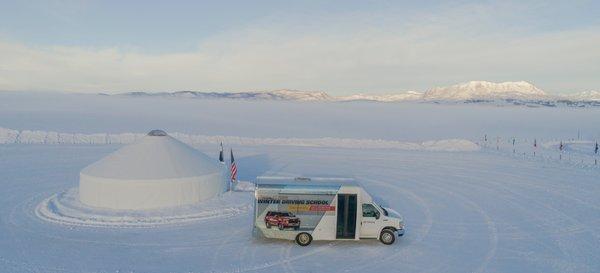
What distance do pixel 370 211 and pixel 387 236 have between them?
1.04 m

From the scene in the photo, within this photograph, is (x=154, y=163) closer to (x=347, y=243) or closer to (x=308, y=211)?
(x=308, y=211)

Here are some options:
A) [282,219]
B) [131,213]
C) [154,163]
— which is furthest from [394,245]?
[154,163]

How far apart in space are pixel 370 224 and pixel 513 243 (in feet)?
17.1

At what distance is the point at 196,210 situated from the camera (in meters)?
19.7

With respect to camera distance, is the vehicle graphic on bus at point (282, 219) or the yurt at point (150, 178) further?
the yurt at point (150, 178)

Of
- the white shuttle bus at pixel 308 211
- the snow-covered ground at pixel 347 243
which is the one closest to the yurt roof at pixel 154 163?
the snow-covered ground at pixel 347 243

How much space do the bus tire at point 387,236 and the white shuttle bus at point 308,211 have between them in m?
0.82

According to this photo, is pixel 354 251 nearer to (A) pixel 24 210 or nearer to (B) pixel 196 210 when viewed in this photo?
(B) pixel 196 210

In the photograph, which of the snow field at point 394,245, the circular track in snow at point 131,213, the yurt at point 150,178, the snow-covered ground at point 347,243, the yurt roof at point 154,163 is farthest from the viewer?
the yurt roof at point 154,163

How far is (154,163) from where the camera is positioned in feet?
68.2

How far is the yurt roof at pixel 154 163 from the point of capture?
20.2 m

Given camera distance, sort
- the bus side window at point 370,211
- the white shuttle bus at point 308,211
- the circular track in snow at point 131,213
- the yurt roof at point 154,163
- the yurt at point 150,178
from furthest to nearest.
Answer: the yurt roof at point 154,163
the yurt at point 150,178
the circular track in snow at point 131,213
the bus side window at point 370,211
the white shuttle bus at point 308,211

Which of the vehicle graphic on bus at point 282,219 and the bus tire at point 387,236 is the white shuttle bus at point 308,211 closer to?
the vehicle graphic on bus at point 282,219

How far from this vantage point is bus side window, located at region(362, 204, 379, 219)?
1605 cm
